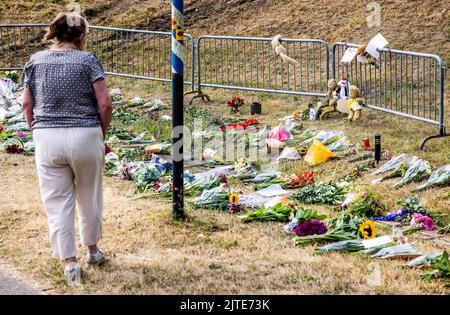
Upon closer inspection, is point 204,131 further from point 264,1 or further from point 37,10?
point 37,10

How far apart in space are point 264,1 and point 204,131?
10450mm

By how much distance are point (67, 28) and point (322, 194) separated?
156 inches

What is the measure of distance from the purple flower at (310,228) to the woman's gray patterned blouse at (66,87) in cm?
232

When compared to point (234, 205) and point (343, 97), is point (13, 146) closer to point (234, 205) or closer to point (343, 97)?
point (234, 205)

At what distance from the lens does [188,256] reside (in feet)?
23.6

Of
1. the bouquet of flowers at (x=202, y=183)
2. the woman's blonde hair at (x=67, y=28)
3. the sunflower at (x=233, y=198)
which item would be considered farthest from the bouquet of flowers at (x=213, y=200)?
the woman's blonde hair at (x=67, y=28)

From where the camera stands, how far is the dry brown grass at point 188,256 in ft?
20.8

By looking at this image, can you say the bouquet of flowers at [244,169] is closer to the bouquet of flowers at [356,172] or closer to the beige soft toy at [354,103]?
the bouquet of flowers at [356,172]

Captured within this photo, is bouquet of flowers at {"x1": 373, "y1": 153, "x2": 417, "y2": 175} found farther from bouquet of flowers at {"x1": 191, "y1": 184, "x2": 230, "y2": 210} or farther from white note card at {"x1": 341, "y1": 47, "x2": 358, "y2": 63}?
white note card at {"x1": 341, "y1": 47, "x2": 358, "y2": 63}

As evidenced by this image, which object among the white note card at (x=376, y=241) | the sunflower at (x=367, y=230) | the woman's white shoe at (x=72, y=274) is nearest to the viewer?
the woman's white shoe at (x=72, y=274)

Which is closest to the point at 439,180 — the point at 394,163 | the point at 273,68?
the point at 394,163

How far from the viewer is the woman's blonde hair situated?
641 cm

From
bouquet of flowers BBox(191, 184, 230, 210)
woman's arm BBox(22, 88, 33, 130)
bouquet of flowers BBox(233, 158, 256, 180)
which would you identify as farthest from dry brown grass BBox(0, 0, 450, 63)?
woman's arm BBox(22, 88, 33, 130)

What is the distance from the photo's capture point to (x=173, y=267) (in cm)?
686
